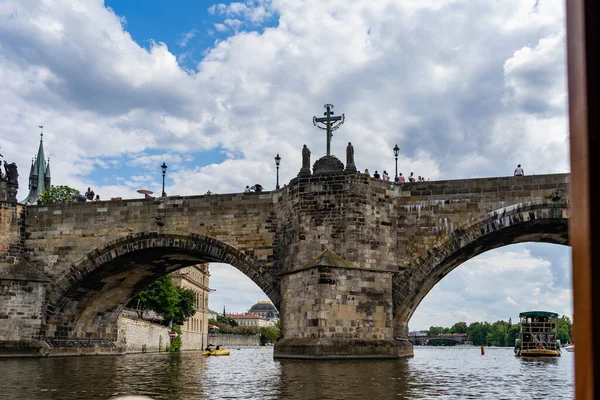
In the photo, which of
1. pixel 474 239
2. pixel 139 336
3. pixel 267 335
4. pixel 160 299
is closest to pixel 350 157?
pixel 474 239

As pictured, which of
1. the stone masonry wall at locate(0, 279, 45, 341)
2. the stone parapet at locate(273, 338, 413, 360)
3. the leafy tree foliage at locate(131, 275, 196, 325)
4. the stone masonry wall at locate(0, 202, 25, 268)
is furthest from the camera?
the leafy tree foliage at locate(131, 275, 196, 325)

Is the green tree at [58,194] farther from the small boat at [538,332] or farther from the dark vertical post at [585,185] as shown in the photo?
the dark vertical post at [585,185]

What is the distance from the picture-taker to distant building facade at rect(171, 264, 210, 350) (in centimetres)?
7201

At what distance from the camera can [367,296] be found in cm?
2392

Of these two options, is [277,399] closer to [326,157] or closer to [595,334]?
[595,334]

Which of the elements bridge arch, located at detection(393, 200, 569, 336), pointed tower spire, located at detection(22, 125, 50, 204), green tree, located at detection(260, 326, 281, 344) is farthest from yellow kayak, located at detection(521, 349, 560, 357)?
green tree, located at detection(260, 326, 281, 344)

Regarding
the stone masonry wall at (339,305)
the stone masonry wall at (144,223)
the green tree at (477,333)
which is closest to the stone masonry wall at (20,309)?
the stone masonry wall at (144,223)

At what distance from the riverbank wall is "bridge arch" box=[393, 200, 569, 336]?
76.5 meters

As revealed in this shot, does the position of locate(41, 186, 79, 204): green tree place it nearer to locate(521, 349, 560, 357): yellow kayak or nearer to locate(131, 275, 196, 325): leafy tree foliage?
locate(131, 275, 196, 325): leafy tree foliage

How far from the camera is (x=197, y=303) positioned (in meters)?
81.9

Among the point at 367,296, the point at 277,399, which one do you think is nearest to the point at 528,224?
the point at 367,296

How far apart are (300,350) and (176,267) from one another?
38.1 feet

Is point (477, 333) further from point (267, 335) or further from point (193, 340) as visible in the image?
point (193, 340)

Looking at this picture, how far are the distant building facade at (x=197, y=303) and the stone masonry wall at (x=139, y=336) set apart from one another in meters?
13.9
